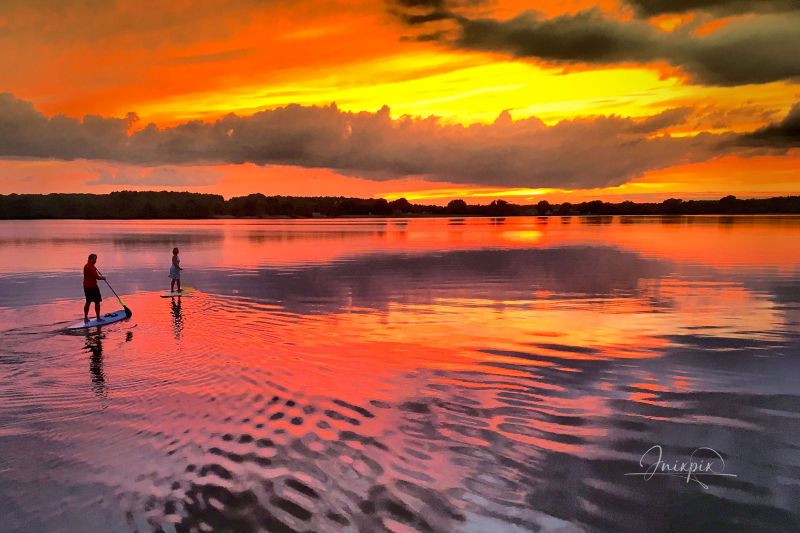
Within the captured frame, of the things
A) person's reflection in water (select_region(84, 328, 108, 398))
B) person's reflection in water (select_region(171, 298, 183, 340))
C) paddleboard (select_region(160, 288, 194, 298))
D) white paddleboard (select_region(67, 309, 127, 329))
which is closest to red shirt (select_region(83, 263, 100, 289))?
white paddleboard (select_region(67, 309, 127, 329))

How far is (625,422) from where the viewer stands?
1187 cm

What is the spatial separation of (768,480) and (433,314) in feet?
55.8

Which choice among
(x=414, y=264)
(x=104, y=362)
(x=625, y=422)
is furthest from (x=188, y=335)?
(x=414, y=264)

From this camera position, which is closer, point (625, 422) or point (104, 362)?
point (625, 422)

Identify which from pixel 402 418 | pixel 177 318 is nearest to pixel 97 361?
pixel 177 318

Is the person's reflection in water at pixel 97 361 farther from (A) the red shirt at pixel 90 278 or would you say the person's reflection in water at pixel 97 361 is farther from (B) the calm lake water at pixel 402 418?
(A) the red shirt at pixel 90 278

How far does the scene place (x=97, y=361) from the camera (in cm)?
1739

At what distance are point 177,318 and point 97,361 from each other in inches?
318

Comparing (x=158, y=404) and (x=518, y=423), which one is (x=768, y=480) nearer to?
(x=518, y=423)

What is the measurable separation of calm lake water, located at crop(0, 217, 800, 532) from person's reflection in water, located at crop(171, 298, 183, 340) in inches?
8.9

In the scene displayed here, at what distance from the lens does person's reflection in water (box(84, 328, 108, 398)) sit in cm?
1432

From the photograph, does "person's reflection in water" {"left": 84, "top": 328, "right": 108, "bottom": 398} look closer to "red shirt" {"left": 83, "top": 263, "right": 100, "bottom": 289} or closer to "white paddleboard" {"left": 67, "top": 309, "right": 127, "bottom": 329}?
"white paddleboard" {"left": 67, "top": 309, "right": 127, "bottom": 329}

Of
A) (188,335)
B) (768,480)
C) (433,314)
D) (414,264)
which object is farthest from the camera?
(414,264)

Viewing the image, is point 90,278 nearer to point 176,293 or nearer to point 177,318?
point 177,318
